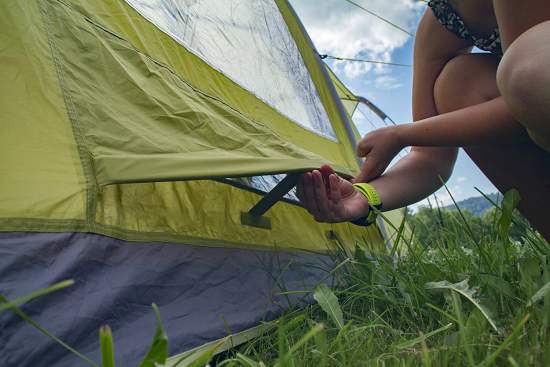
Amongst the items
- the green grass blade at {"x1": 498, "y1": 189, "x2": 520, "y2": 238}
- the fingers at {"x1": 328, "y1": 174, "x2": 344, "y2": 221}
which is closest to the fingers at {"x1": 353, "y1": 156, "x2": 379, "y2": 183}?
the fingers at {"x1": 328, "y1": 174, "x2": 344, "y2": 221}

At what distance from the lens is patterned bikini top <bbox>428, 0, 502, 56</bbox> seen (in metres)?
0.84

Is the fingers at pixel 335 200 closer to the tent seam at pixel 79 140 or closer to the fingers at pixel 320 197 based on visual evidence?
the fingers at pixel 320 197

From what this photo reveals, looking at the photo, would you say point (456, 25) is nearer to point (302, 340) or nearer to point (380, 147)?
point (380, 147)

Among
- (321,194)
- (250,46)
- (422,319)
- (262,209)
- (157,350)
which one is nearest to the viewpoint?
(157,350)

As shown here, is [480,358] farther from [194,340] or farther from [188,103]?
[188,103]

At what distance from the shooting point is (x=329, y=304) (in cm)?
66

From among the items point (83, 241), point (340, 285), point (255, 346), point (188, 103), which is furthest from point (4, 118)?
point (340, 285)

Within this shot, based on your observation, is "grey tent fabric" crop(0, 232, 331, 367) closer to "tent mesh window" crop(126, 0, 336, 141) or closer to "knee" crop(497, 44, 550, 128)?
"knee" crop(497, 44, 550, 128)

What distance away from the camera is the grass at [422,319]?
0.44 metres

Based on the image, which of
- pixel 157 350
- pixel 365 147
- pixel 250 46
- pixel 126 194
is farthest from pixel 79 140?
pixel 250 46

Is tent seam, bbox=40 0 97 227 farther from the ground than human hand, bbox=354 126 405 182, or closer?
farther from the ground

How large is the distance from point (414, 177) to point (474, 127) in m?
0.30

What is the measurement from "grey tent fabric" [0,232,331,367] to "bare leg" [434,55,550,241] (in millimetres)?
474

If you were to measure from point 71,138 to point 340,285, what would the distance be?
1.85 ft
